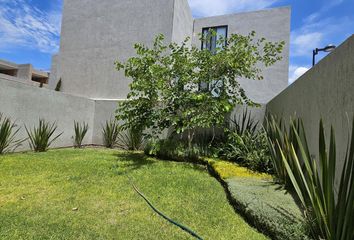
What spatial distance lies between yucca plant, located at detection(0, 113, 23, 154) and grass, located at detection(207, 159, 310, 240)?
684 cm

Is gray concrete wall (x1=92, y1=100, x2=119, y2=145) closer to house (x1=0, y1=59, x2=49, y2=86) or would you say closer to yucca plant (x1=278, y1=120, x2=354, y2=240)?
yucca plant (x1=278, y1=120, x2=354, y2=240)

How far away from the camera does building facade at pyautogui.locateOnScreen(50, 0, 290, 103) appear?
12461mm

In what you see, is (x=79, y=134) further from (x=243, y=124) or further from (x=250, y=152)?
(x=250, y=152)

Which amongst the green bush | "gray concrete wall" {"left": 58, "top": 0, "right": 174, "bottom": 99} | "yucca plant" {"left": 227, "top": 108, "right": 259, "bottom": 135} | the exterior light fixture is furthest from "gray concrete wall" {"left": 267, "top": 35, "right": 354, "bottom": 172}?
"gray concrete wall" {"left": 58, "top": 0, "right": 174, "bottom": 99}

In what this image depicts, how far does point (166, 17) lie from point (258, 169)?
9084mm

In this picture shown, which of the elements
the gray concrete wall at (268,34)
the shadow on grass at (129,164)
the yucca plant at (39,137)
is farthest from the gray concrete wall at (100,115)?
the gray concrete wall at (268,34)

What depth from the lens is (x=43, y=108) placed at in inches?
379

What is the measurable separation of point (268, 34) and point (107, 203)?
42.3 feet

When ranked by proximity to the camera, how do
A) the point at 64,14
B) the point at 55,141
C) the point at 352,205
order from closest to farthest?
the point at 352,205, the point at 55,141, the point at 64,14

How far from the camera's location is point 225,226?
3.56 meters

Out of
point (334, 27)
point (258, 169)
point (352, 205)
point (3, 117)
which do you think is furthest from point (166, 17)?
point (352, 205)

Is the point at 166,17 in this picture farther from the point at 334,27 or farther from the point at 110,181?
the point at 110,181

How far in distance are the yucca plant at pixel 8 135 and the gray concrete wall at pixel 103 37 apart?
5.00 meters

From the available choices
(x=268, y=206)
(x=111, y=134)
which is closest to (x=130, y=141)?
(x=111, y=134)
